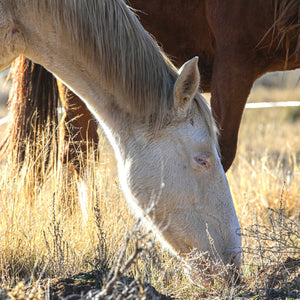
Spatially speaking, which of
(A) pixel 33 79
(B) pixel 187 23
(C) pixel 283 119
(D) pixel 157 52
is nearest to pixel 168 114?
(D) pixel 157 52

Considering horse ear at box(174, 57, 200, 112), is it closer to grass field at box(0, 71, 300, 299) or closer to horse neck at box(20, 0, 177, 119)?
horse neck at box(20, 0, 177, 119)

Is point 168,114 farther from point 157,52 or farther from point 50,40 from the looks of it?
point 50,40

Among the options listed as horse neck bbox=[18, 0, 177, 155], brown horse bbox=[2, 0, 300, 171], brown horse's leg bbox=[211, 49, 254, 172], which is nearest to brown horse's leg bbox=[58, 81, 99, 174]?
brown horse bbox=[2, 0, 300, 171]

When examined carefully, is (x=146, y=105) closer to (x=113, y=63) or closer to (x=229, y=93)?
(x=113, y=63)

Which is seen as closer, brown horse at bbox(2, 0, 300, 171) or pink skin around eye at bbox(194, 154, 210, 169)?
pink skin around eye at bbox(194, 154, 210, 169)

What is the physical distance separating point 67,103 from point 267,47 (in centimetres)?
182

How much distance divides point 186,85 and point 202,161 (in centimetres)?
47

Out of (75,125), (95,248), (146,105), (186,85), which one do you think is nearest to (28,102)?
(75,125)

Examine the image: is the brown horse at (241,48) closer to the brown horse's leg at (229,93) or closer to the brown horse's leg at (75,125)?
the brown horse's leg at (229,93)

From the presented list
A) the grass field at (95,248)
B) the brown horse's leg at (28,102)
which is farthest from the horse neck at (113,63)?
the brown horse's leg at (28,102)

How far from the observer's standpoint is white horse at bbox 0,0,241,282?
2.79 metres

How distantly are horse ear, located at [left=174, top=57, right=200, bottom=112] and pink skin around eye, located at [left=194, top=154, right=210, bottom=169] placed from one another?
0.30m

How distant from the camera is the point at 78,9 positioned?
2.77 metres

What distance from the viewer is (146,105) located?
9.29 ft
